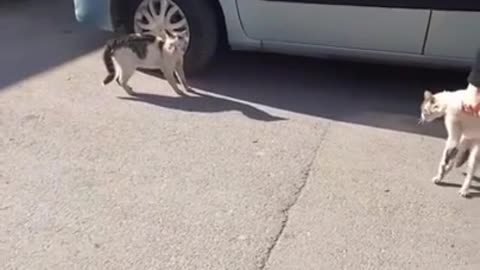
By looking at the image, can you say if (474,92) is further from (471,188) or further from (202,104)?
(202,104)

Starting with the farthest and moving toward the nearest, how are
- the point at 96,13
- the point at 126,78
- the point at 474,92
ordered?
1. the point at 96,13
2. the point at 126,78
3. the point at 474,92

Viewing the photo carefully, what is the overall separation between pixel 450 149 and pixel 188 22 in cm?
214

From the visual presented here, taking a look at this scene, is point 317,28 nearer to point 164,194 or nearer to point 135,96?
point 135,96

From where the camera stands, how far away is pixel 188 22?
16.5 feet

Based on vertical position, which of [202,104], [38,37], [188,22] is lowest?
[38,37]

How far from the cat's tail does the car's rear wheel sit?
0.39 metres

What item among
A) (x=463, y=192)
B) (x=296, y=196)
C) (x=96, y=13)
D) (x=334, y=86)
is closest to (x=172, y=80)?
(x=96, y=13)

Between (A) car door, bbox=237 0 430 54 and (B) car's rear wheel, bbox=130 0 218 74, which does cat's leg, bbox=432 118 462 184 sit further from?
(B) car's rear wheel, bbox=130 0 218 74

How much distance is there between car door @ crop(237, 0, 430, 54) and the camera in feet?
14.7

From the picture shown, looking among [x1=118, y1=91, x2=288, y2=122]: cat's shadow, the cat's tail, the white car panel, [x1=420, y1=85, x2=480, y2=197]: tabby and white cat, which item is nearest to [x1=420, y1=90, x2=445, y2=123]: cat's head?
[x1=420, y1=85, x2=480, y2=197]: tabby and white cat

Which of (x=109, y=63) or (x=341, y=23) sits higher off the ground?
(x=341, y=23)

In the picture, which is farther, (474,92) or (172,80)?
(172,80)

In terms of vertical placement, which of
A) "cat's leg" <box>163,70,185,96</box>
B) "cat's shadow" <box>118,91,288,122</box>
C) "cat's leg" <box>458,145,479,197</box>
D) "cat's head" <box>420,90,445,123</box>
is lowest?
"cat's shadow" <box>118,91,288,122</box>

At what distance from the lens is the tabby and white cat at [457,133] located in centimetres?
362
